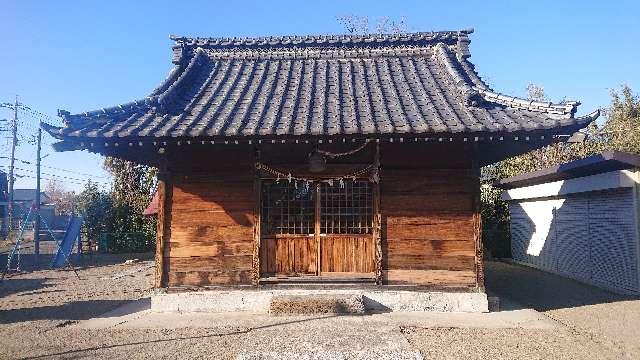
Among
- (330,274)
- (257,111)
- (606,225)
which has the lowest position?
(330,274)

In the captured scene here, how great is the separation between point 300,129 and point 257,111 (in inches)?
60.3

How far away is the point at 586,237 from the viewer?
1173 centimetres

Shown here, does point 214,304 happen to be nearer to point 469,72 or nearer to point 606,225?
point 469,72

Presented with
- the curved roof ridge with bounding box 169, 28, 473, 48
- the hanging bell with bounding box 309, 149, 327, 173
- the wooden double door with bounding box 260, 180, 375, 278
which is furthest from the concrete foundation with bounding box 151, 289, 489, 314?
the curved roof ridge with bounding box 169, 28, 473, 48

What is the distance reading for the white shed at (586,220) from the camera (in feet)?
31.7

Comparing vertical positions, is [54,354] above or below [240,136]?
below

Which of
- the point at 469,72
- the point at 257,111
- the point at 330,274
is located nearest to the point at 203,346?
the point at 330,274

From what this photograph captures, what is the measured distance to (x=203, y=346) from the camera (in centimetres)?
613

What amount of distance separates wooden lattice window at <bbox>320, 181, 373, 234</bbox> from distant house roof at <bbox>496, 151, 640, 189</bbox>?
5828mm

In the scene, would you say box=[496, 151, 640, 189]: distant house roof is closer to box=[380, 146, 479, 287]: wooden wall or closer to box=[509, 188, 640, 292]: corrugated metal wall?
box=[509, 188, 640, 292]: corrugated metal wall

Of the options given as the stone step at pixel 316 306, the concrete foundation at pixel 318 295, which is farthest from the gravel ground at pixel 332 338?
the concrete foundation at pixel 318 295

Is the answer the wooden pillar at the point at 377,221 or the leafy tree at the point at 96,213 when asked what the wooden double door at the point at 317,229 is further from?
the leafy tree at the point at 96,213

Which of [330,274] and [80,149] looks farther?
[330,274]

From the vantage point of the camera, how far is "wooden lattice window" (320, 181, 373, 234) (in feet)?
27.6
